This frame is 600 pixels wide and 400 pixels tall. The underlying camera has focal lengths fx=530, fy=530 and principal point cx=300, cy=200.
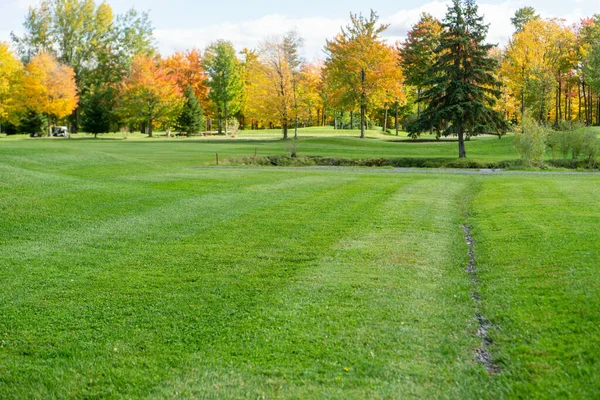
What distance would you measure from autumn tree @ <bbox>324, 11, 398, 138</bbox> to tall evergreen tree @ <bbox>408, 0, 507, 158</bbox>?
15198 mm

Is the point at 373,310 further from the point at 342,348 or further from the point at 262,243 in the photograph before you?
the point at 262,243

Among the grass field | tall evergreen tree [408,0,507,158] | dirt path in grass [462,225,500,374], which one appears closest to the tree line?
tall evergreen tree [408,0,507,158]

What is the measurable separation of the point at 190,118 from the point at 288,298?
55517 mm

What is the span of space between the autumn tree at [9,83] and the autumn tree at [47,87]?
81 cm

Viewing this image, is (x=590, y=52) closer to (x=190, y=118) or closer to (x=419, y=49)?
(x=419, y=49)

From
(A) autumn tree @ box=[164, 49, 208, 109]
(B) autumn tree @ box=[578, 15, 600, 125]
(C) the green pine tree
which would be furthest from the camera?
(A) autumn tree @ box=[164, 49, 208, 109]

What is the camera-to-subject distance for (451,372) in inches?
173

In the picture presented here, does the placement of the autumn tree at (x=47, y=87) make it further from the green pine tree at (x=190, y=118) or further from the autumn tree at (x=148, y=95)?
the green pine tree at (x=190, y=118)

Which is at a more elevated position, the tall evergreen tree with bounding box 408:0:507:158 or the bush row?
the tall evergreen tree with bounding box 408:0:507:158

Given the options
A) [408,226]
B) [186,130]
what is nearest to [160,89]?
[186,130]

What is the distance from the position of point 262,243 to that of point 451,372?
16.9 feet

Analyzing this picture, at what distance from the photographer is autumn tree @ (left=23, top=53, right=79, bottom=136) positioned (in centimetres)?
5225

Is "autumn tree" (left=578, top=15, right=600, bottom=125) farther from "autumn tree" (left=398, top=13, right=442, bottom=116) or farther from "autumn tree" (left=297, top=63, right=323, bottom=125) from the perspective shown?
"autumn tree" (left=297, top=63, right=323, bottom=125)

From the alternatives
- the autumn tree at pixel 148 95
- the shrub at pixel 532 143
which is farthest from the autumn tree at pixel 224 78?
the shrub at pixel 532 143
